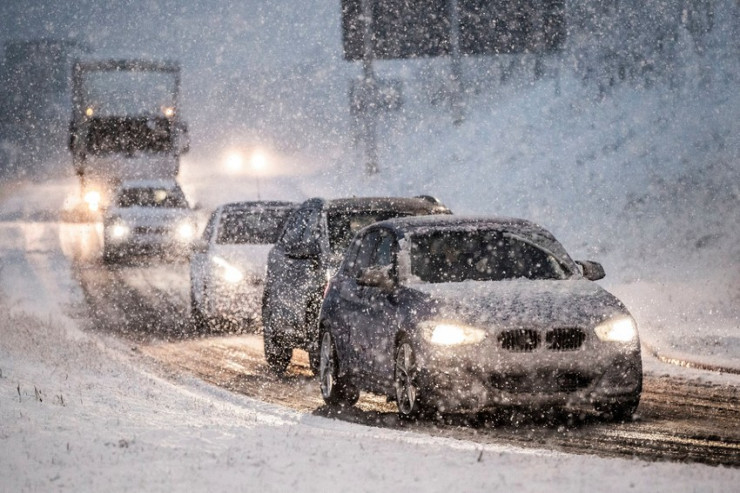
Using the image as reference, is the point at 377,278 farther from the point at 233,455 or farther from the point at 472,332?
the point at 233,455

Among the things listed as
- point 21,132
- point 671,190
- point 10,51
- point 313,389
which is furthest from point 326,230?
point 10,51

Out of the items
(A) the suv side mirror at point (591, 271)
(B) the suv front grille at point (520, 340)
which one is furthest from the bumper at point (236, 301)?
(B) the suv front grille at point (520, 340)

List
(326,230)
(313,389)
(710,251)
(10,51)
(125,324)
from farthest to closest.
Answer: (10,51)
(710,251)
(125,324)
(326,230)
(313,389)

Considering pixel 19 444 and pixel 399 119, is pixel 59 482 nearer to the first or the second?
pixel 19 444

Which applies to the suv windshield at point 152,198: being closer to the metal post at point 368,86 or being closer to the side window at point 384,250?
the metal post at point 368,86

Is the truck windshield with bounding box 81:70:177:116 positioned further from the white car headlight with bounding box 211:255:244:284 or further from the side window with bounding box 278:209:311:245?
the side window with bounding box 278:209:311:245

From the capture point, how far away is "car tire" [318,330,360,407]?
11.0 metres

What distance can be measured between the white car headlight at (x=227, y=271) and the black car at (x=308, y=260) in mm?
2118

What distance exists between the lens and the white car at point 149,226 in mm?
31266

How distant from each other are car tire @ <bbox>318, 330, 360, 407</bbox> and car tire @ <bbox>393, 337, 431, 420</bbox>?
1094mm

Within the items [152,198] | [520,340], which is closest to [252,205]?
[520,340]

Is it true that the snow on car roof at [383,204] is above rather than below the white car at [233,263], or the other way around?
above

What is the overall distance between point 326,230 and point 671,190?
23862 mm

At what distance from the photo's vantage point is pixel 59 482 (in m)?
6.72
